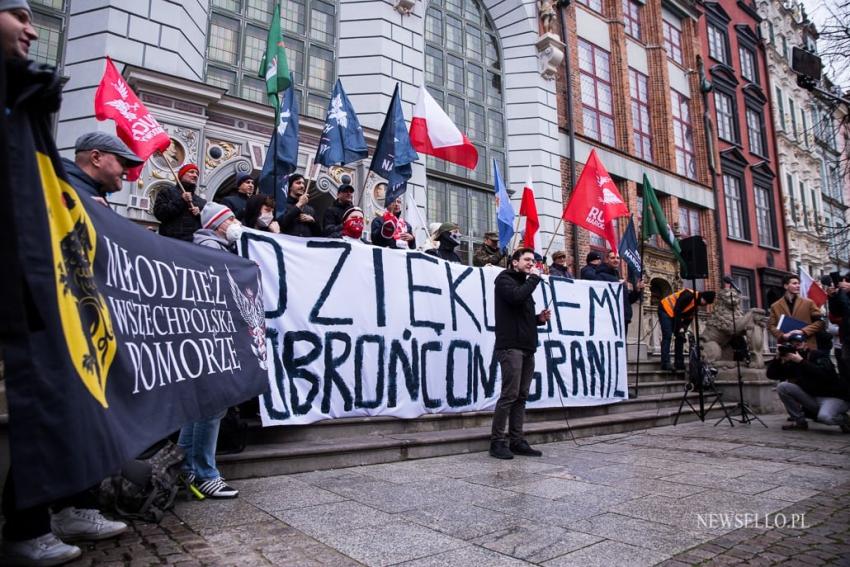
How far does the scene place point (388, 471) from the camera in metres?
4.56

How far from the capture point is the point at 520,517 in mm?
3289

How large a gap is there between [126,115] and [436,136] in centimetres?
401

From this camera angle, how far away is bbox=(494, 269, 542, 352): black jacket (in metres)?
5.33

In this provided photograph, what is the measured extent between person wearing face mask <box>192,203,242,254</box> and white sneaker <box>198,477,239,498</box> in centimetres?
172

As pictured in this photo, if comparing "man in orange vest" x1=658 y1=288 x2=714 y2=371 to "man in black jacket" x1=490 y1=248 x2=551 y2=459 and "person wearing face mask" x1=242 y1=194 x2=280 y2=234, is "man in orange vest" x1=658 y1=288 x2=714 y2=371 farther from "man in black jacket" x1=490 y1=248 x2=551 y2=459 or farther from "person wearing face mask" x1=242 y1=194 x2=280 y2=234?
"person wearing face mask" x1=242 y1=194 x2=280 y2=234

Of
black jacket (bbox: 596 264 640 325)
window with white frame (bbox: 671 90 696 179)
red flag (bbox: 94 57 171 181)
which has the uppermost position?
window with white frame (bbox: 671 90 696 179)

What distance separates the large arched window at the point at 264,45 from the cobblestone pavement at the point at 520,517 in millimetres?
8117

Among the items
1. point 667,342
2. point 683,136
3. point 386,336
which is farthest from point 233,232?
point 683,136

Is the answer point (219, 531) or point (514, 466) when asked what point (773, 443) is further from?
point (219, 531)

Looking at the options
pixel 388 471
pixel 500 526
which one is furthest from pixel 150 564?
pixel 388 471

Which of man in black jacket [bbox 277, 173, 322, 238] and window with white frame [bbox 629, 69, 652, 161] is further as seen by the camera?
window with white frame [bbox 629, 69, 652, 161]

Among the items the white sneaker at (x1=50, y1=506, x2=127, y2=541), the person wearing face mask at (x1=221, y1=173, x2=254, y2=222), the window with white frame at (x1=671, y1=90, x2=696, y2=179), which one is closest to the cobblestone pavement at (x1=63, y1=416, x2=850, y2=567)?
the white sneaker at (x1=50, y1=506, x2=127, y2=541)

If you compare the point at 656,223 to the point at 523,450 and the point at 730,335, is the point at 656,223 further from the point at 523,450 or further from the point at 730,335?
the point at 523,450

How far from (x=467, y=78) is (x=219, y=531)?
12959mm
